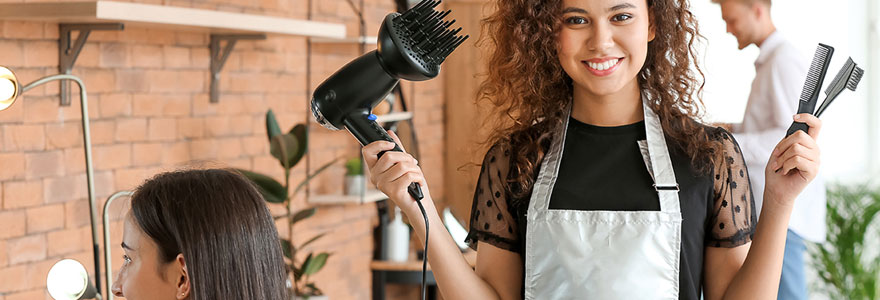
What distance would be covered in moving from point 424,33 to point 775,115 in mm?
1979

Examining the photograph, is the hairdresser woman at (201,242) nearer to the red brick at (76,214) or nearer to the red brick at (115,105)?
the red brick at (76,214)

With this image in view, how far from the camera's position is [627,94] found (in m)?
1.64

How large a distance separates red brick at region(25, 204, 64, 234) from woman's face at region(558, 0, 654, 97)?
136 centimetres

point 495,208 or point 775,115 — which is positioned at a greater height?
point 775,115

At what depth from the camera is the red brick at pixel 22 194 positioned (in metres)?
2.15

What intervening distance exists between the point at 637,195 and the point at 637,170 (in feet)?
0.15

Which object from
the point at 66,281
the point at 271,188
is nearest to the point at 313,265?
the point at 271,188

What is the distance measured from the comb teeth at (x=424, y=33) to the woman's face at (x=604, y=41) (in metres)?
0.26

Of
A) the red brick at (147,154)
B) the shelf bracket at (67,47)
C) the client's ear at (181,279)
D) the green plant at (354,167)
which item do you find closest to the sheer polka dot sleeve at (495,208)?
the client's ear at (181,279)

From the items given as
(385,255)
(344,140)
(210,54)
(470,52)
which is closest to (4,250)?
(210,54)

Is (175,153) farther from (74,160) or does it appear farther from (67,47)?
(67,47)

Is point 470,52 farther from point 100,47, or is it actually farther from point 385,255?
point 100,47

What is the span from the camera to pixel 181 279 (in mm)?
1331

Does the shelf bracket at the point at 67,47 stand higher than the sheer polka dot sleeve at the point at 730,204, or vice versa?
the shelf bracket at the point at 67,47
